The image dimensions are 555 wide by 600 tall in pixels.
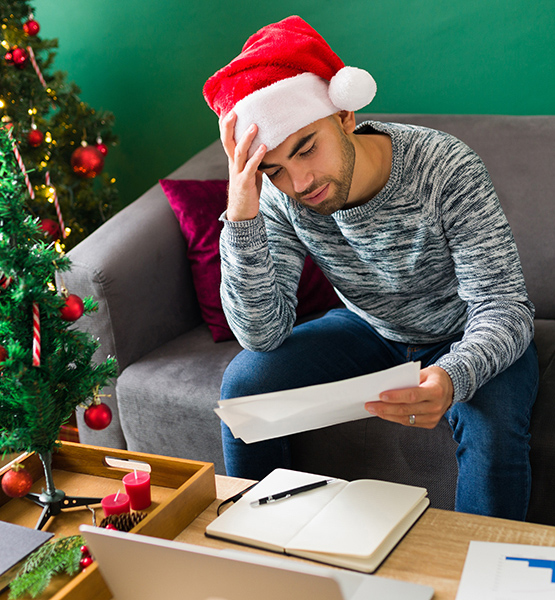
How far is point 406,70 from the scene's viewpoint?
2.16 metres

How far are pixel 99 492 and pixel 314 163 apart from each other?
67 centimetres

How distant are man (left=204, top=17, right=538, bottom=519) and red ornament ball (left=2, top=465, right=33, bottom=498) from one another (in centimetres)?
38

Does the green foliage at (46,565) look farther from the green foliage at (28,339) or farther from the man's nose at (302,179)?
the man's nose at (302,179)

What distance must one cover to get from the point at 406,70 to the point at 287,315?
1167 millimetres

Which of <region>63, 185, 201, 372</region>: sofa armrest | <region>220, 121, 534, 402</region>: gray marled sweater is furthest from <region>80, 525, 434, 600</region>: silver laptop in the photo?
<region>63, 185, 201, 372</region>: sofa armrest

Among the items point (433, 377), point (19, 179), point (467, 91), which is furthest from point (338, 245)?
point (467, 91)

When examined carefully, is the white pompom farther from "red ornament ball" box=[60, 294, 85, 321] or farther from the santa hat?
"red ornament ball" box=[60, 294, 85, 321]

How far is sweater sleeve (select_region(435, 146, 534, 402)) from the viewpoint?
115cm

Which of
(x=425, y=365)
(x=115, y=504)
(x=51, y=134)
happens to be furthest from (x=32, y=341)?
(x=51, y=134)

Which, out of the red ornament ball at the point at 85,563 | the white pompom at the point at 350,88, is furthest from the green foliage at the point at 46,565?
the white pompom at the point at 350,88

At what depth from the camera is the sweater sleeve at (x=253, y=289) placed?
127 centimetres

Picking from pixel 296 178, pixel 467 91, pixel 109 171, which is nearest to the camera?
pixel 296 178

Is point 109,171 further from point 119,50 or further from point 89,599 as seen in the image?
point 89,599

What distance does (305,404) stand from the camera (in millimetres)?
900
